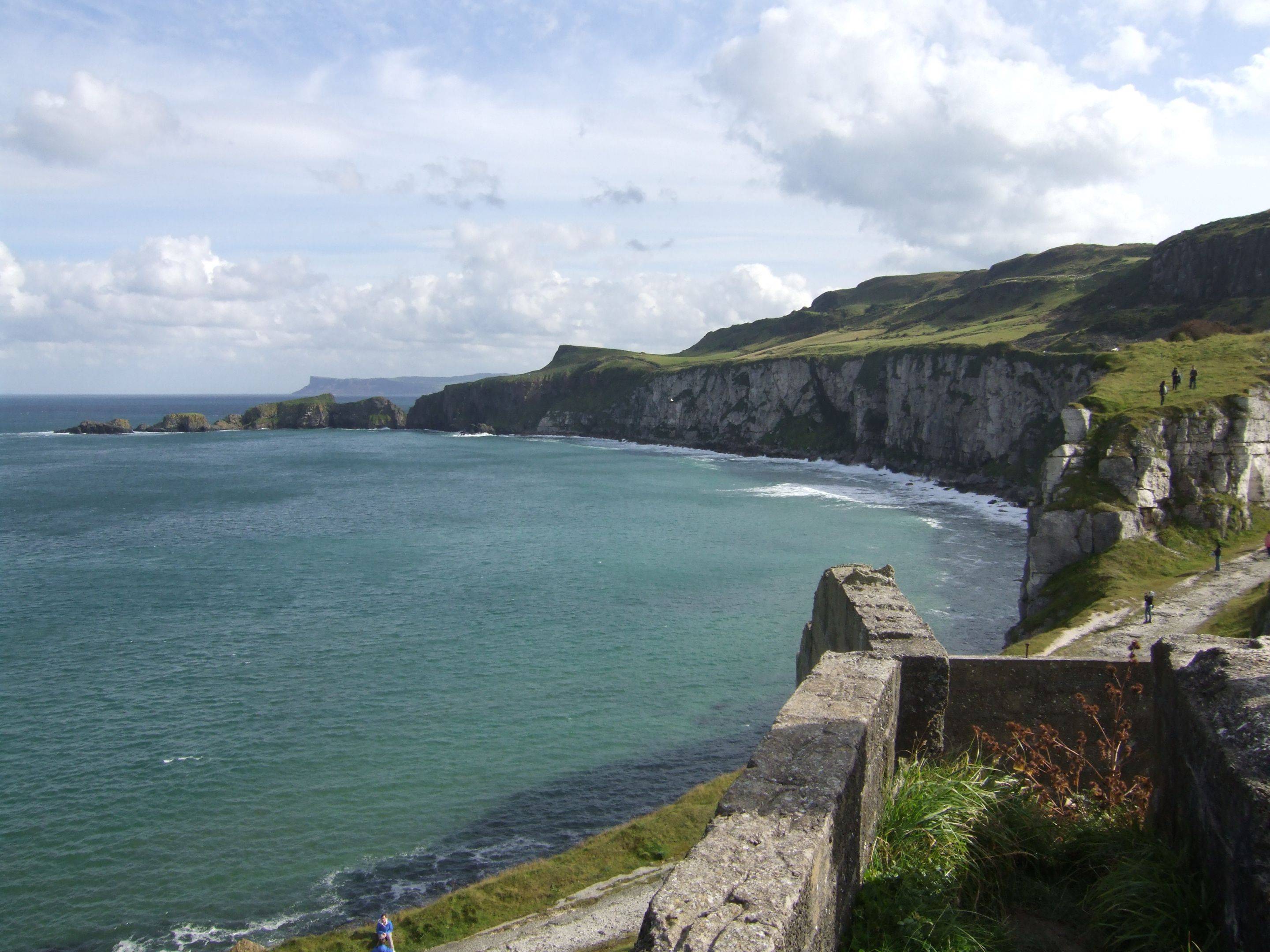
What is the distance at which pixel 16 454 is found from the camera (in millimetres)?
149625

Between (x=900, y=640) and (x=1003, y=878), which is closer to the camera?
(x=1003, y=878)

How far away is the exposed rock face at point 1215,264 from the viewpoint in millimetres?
103250

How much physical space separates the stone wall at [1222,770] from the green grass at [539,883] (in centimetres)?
1336

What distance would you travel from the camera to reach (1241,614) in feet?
103

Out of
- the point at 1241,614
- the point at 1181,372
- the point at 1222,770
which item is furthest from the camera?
the point at 1181,372

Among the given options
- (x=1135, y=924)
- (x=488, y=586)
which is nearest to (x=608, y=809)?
(x=1135, y=924)

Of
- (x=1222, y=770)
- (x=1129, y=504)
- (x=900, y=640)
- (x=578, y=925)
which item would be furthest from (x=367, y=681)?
(x=1129, y=504)

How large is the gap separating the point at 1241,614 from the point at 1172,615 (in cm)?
275

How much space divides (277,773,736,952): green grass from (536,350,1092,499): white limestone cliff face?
254 feet

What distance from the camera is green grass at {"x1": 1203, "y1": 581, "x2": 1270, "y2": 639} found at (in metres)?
29.2

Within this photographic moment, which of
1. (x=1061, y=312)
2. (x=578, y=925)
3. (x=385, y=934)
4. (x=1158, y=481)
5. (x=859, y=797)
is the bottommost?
(x=578, y=925)

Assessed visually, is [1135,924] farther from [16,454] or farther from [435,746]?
[16,454]

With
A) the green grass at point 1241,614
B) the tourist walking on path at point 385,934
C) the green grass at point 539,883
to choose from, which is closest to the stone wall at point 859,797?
the green grass at point 539,883

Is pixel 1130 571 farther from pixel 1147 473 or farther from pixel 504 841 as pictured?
pixel 504 841
